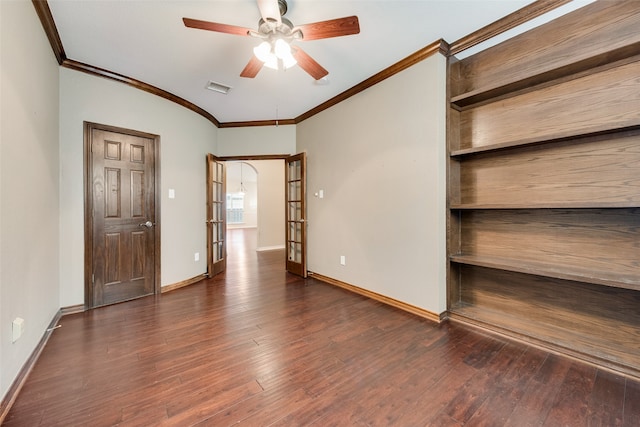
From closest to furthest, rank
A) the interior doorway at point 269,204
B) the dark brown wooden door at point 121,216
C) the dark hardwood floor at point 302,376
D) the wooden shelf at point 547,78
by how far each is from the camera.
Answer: the dark hardwood floor at point 302,376
the wooden shelf at point 547,78
the dark brown wooden door at point 121,216
the interior doorway at point 269,204

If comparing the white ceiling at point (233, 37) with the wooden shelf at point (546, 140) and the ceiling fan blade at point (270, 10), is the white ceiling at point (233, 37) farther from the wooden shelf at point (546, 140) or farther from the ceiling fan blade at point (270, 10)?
the wooden shelf at point (546, 140)

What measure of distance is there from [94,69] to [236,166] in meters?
9.22

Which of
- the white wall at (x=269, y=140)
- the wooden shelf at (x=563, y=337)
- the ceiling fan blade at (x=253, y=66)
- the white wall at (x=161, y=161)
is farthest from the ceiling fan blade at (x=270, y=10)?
the wooden shelf at (x=563, y=337)

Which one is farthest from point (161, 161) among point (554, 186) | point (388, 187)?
point (554, 186)

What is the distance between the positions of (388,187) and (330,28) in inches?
66.3

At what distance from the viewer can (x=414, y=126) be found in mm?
2789

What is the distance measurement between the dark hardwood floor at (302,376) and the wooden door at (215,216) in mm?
1606

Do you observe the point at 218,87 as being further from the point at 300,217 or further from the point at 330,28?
the point at 300,217

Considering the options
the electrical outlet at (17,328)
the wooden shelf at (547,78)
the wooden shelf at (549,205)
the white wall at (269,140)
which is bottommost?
the electrical outlet at (17,328)

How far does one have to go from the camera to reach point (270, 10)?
1.83 m

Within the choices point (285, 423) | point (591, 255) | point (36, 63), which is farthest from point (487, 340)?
point (36, 63)

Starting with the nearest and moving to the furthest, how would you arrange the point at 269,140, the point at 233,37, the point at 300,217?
the point at 233,37 → the point at 300,217 → the point at 269,140

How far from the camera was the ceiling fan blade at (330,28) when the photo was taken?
184cm

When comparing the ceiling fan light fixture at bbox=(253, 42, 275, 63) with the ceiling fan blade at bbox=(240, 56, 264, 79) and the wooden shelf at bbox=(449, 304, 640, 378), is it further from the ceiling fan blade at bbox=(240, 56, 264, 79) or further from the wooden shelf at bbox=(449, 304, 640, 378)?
the wooden shelf at bbox=(449, 304, 640, 378)
